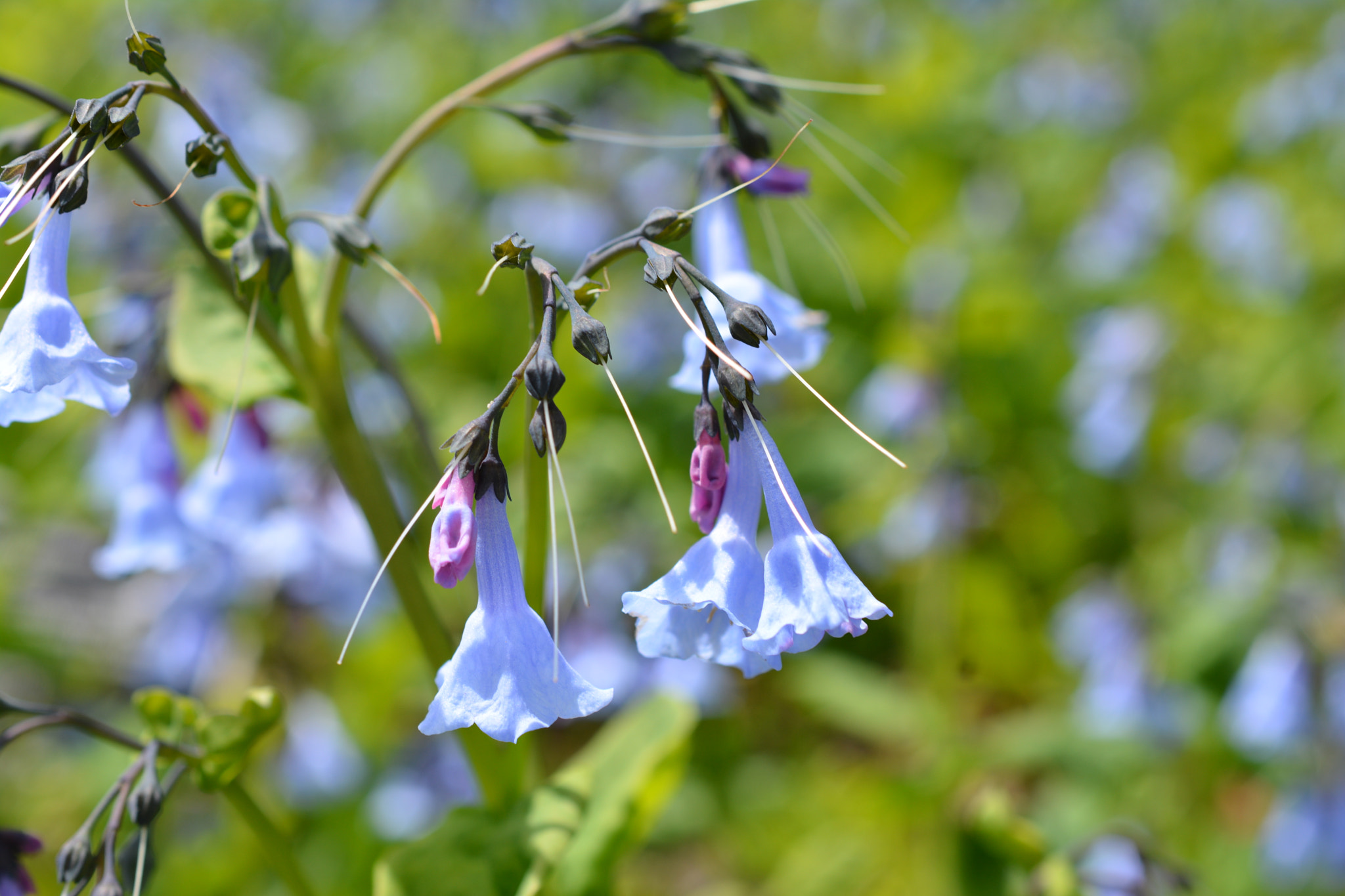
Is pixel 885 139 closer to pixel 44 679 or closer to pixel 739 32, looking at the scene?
pixel 739 32

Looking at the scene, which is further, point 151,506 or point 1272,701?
point 1272,701

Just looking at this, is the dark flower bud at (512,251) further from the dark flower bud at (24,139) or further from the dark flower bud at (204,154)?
the dark flower bud at (24,139)

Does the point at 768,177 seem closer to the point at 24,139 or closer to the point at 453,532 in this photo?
the point at 453,532

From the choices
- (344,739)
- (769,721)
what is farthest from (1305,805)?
(344,739)

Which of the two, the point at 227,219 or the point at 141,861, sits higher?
the point at 227,219

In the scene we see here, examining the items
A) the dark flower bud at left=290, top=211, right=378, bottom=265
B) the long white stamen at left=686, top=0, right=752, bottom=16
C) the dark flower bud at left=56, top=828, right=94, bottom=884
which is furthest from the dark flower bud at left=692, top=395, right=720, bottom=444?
the dark flower bud at left=56, top=828, right=94, bottom=884

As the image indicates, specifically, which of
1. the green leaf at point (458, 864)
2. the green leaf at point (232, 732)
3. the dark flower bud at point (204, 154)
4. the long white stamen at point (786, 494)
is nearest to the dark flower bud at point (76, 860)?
the green leaf at point (232, 732)

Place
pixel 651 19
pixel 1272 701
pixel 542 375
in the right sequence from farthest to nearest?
pixel 1272 701 < pixel 651 19 < pixel 542 375

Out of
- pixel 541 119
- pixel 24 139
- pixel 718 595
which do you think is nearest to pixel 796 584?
pixel 718 595
